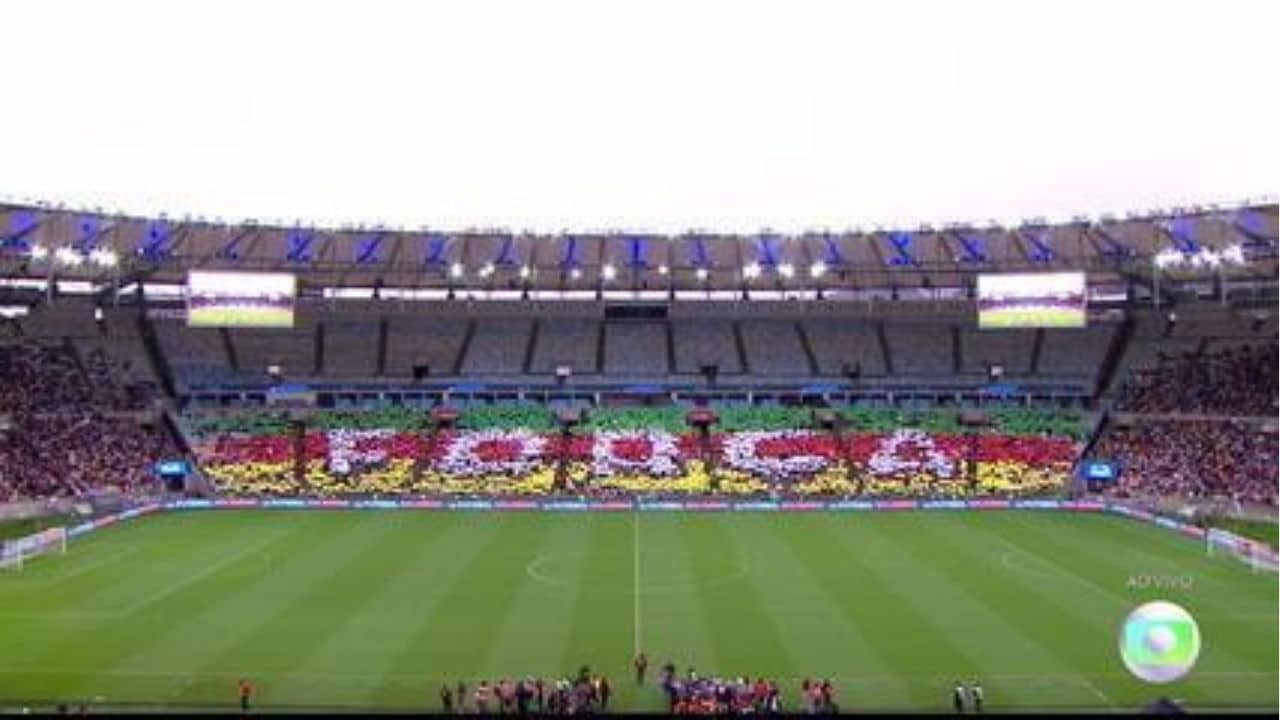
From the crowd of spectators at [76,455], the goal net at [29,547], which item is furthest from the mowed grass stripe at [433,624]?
the crowd of spectators at [76,455]

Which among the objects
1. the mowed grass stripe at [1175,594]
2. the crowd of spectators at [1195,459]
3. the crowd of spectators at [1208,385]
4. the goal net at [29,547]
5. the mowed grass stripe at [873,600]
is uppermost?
the crowd of spectators at [1208,385]

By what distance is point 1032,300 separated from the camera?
73.9 meters

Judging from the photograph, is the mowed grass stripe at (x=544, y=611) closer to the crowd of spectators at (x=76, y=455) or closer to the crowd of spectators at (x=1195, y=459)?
the crowd of spectators at (x=76, y=455)

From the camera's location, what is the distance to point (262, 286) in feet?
246

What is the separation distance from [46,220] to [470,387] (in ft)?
95.7

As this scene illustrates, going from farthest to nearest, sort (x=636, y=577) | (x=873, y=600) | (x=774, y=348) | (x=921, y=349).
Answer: (x=774, y=348), (x=921, y=349), (x=636, y=577), (x=873, y=600)

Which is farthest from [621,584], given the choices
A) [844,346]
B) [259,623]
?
[844,346]

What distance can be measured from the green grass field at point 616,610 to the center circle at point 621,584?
0.56 feet

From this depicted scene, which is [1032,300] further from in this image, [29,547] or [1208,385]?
[29,547]

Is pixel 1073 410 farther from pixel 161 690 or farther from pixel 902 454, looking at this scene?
pixel 161 690

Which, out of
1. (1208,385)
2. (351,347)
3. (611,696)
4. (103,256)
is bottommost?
(611,696)

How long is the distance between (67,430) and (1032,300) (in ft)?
188

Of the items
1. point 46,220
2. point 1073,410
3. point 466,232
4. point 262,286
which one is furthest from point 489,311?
point 1073,410

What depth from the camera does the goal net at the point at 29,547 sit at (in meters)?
46.2
